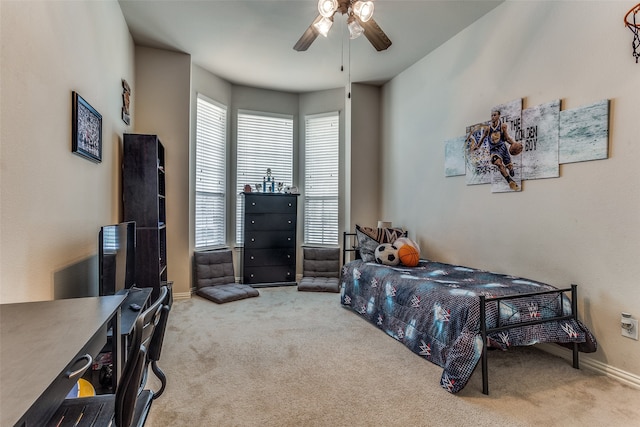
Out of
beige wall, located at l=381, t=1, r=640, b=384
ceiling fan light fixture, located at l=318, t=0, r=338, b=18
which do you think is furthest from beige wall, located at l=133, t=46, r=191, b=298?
beige wall, located at l=381, t=1, r=640, b=384

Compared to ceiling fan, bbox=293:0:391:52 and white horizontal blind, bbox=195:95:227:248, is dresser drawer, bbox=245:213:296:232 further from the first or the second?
ceiling fan, bbox=293:0:391:52

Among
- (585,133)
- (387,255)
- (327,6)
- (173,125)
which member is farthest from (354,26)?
(173,125)

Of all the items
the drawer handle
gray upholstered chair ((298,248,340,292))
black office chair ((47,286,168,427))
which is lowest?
gray upholstered chair ((298,248,340,292))

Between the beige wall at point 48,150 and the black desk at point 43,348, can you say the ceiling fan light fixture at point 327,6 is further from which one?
the black desk at point 43,348

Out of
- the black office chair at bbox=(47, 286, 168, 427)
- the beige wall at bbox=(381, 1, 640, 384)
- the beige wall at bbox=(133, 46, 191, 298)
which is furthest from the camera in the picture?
the beige wall at bbox=(133, 46, 191, 298)

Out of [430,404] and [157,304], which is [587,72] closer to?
[430,404]

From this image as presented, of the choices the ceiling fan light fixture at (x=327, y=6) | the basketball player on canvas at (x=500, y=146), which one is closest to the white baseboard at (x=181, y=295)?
the ceiling fan light fixture at (x=327, y=6)

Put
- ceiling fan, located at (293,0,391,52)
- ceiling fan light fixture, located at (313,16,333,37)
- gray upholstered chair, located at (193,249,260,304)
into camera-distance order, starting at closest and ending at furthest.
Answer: ceiling fan, located at (293,0,391,52) < ceiling fan light fixture, located at (313,16,333,37) < gray upholstered chair, located at (193,249,260,304)

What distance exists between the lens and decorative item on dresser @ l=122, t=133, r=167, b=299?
3.18 meters

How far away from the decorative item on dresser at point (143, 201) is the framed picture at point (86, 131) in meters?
0.67

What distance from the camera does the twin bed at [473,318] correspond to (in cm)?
202

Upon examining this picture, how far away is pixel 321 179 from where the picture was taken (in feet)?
17.3

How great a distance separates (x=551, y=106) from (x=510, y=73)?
22.1 inches

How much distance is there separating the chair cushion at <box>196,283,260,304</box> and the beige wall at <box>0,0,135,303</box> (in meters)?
1.67
